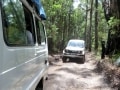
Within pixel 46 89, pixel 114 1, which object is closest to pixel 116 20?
pixel 114 1

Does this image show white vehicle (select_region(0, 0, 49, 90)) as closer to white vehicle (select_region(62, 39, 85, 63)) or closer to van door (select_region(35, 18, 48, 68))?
van door (select_region(35, 18, 48, 68))

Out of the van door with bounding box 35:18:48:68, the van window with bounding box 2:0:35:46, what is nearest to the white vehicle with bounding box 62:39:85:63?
the van door with bounding box 35:18:48:68

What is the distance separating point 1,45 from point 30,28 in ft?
7.11

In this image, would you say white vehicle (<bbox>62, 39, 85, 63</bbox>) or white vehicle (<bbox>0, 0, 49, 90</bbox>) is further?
white vehicle (<bbox>62, 39, 85, 63</bbox>)

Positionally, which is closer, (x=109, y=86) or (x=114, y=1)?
(x=109, y=86)

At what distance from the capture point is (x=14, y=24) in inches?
128

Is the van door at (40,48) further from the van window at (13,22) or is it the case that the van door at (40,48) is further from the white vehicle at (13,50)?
the van window at (13,22)

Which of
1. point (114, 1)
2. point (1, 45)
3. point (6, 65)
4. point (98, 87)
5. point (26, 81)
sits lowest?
point (98, 87)

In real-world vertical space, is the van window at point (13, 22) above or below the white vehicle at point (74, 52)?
above

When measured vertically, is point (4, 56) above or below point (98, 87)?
above

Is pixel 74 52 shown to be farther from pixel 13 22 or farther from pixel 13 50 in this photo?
pixel 13 50

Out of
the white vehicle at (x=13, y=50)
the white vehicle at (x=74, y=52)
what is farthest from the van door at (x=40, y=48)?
the white vehicle at (x=74, y=52)

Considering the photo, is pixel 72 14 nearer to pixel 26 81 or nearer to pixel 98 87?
pixel 98 87

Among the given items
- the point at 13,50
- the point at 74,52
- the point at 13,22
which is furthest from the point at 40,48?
the point at 74,52
